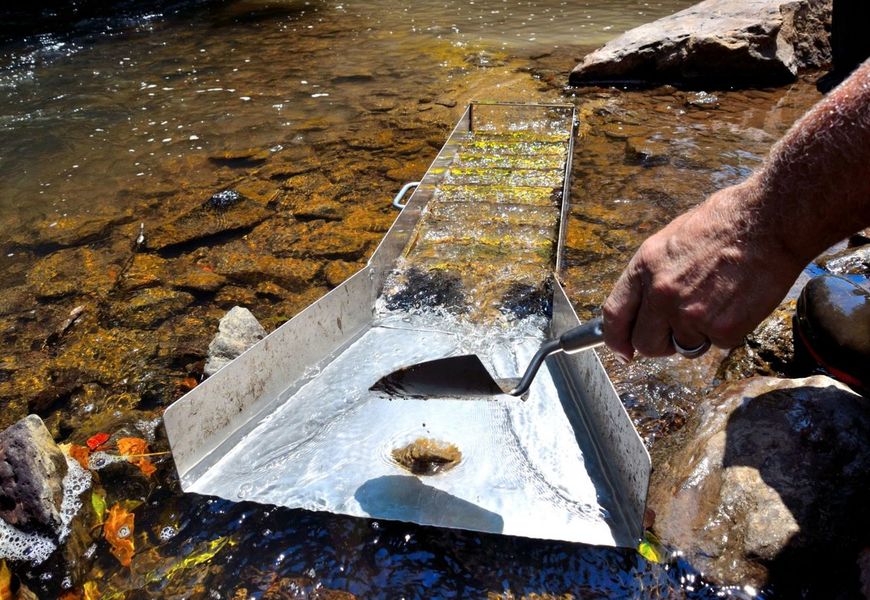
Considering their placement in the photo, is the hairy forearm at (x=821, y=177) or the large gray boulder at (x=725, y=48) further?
the large gray boulder at (x=725, y=48)

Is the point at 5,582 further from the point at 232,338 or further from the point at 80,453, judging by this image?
the point at 232,338

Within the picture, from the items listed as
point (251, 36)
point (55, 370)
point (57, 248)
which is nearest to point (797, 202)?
point (55, 370)

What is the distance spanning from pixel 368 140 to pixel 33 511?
15.9 ft

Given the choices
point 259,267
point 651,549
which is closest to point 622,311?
point 651,549

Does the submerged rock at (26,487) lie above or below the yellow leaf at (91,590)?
above

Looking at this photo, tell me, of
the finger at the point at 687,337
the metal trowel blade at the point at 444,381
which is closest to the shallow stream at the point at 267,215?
the metal trowel blade at the point at 444,381

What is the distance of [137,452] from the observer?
308 cm

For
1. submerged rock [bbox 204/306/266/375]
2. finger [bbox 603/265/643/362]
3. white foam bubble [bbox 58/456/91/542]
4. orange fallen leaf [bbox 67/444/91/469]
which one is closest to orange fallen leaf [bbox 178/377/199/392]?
submerged rock [bbox 204/306/266/375]

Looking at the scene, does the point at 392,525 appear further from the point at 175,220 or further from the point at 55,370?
the point at 175,220

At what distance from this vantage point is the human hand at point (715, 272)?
1.37 meters

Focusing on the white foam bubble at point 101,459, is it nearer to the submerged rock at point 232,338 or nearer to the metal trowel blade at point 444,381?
the submerged rock at point 232,338

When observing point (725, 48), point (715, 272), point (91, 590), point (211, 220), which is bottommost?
point (91, 590)

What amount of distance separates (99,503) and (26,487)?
29cm

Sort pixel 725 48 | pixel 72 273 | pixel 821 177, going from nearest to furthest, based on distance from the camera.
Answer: pixel 821 177
pixel 72 273
pixel 725 48
